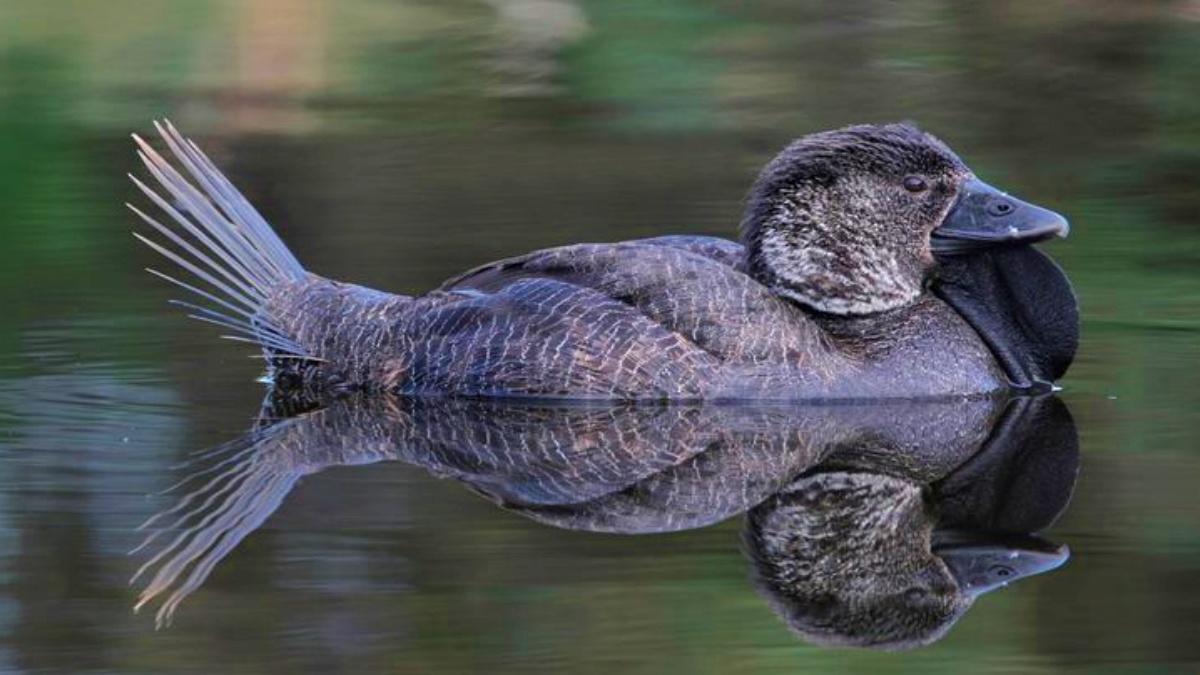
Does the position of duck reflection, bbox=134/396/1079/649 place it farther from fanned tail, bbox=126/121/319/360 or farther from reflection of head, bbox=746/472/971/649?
fanned tail, bbox=126/121/319/360

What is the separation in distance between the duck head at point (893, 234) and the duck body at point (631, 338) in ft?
0.31

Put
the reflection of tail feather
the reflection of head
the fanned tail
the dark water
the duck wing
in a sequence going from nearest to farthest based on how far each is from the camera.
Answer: the dark water, the reflection of head, the reflection of tail feather, the duck wing, the fanned tail

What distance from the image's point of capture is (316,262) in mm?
10586

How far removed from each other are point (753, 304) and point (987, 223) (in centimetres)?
92

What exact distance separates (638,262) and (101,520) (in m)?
2.22

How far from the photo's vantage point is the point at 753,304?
27.3ft

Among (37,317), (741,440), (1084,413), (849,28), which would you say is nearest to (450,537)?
(741,440)

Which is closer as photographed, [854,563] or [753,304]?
[854,563]

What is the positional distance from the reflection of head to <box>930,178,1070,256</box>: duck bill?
150 centimetres

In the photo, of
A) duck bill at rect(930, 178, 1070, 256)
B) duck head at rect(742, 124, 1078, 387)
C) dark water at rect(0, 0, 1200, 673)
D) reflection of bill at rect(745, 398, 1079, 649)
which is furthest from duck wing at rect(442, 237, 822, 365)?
reflection of bill at rect(745, 398, 1079, 649)

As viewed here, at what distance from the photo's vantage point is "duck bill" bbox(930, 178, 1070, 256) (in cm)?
854

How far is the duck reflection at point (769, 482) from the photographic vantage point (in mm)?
6340

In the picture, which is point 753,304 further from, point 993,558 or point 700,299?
point 993,558

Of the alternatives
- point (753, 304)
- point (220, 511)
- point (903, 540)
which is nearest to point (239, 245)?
point (753, 304)
